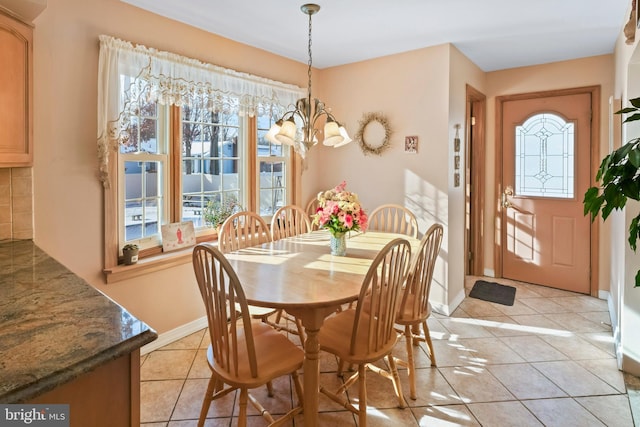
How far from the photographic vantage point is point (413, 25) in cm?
312

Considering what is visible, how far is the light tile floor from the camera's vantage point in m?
2.15

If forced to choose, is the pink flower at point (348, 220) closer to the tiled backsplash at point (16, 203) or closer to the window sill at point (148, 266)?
the window sill at point (148, 266)

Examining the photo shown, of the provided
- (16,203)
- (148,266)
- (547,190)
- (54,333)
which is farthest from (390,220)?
(54,333)

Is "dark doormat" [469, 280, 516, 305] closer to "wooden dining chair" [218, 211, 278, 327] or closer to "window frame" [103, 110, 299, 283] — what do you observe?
"window frame" [103, 110, 299, 283]

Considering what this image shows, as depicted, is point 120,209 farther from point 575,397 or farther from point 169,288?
point 575,397

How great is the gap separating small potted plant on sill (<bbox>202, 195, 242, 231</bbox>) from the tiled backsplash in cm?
136

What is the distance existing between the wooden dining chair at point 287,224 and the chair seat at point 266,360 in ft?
4.06

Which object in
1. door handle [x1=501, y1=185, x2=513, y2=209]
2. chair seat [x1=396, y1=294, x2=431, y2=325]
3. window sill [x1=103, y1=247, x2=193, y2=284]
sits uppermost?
door handle [x1=501, y1=185, x2=513, y2=209]

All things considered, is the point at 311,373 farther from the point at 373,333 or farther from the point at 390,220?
the point at 390,220

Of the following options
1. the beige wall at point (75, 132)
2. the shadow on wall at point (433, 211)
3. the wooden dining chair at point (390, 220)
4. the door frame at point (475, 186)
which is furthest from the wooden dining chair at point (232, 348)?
the door frame at point (475, 186)

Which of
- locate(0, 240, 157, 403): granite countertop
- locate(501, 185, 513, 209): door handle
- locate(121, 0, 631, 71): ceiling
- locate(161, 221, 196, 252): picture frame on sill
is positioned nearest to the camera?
locate(0, 240, 157, 403): granite countertop

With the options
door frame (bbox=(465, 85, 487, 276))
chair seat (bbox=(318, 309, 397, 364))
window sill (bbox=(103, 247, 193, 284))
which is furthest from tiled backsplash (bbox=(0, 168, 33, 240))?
door frame (bbox=(465, 85, 487, 276))

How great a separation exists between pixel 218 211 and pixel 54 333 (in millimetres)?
2506

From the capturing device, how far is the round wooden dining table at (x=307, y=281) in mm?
1803
